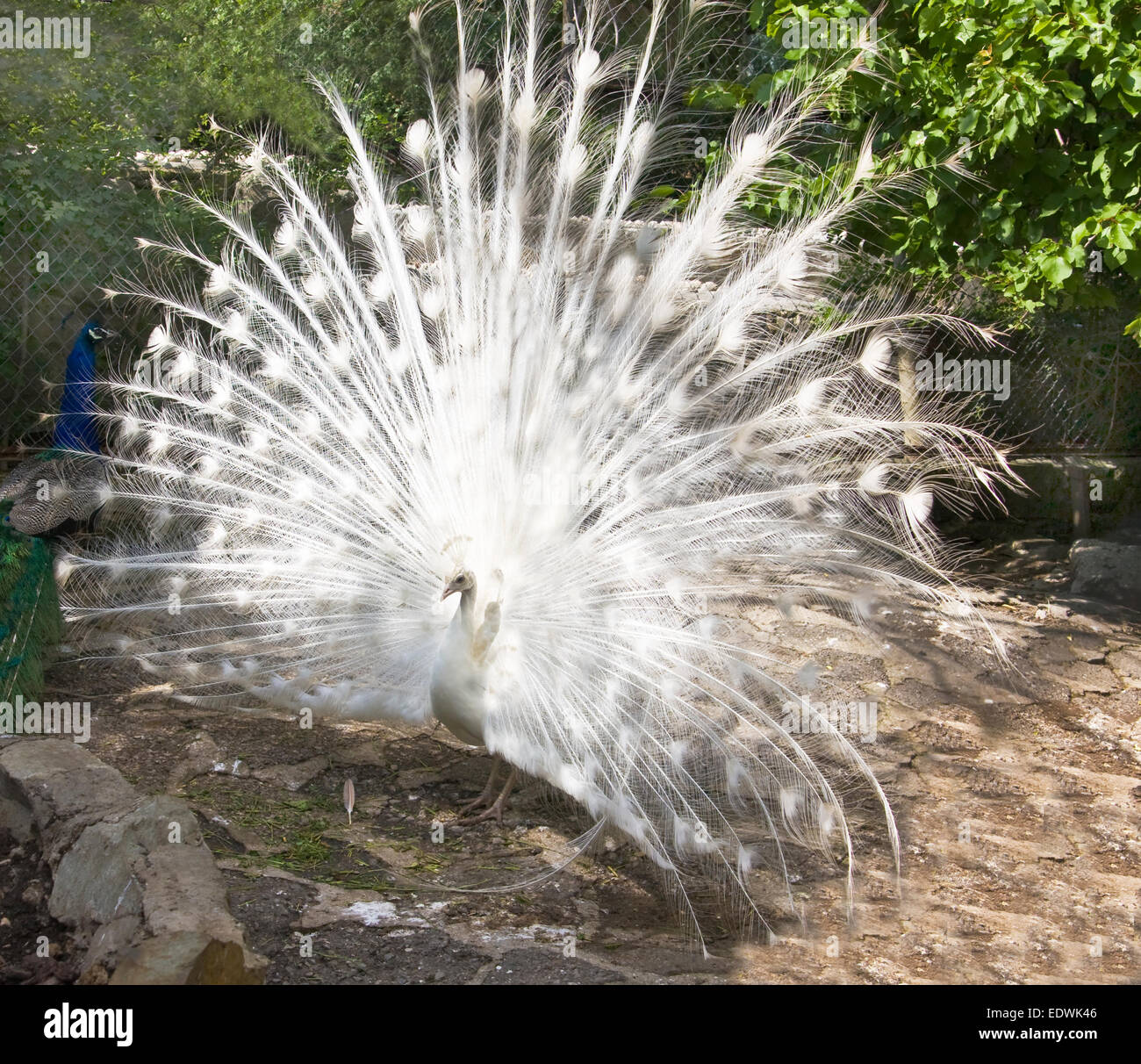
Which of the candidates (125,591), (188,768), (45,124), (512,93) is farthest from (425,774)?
Result: (45,124)

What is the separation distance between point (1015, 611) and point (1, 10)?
7623 millimetres

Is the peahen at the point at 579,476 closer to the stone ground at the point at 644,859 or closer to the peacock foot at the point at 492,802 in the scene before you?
the peacock foot at the point at 492,802

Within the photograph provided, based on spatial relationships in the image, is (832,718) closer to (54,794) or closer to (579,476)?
(579,476)

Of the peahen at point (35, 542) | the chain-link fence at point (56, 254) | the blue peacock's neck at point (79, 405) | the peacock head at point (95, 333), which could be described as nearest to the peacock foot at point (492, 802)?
the peahen at point (35, 542)

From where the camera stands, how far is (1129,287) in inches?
281

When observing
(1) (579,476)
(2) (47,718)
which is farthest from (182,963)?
(2) (47,718)

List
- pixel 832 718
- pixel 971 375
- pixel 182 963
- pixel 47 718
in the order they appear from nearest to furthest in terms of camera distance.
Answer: pixel 182 963, pixel 47 718, pixel 832 718, pixel 971 375

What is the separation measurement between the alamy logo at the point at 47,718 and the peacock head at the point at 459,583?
1.78 metres

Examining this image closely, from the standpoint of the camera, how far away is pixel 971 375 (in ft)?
28.4

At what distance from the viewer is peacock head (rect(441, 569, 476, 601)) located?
3857 millimetres

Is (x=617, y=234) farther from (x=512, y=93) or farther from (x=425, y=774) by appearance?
(x=425, y=774)

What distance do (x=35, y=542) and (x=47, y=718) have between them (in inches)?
29.4

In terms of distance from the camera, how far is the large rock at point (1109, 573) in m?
6.98

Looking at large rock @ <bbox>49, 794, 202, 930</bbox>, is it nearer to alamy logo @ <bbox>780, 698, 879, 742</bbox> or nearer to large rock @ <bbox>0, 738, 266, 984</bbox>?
large rock @ <bbox>0, 738, 266, 984</bbox>
